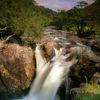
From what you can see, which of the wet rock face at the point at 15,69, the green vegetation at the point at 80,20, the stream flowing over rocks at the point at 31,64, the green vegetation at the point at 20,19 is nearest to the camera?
the stream flowing over rocks at the point at 31,64

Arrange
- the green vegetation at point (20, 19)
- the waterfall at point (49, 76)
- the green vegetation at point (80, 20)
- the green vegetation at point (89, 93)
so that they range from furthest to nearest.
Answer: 1. the green vegetation at point (80, 20)
2. the green vegetation at point (20, 19)
3. the waterfall at point (49, 76)
4. the green vegetation at point (89, 93)

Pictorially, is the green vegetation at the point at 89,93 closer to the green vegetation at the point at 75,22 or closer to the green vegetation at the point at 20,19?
the green vegetation at the point at 20,19

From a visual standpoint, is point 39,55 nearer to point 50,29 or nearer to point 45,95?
point 45,95

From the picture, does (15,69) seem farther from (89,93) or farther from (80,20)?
(80,20)

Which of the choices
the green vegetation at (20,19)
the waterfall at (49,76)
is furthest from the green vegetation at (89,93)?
the green vegetation at (20,19)

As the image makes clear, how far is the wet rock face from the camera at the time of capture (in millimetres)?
16109

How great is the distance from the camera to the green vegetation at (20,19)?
16.6m

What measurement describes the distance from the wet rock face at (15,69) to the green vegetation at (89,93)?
3175 millimetres

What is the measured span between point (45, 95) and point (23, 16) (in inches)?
140

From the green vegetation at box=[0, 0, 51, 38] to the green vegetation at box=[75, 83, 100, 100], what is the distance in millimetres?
4119

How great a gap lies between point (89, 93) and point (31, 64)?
3787mm

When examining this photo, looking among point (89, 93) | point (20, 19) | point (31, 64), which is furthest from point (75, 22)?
point (89, 93)

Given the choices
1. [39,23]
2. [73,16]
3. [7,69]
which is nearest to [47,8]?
[73,16]

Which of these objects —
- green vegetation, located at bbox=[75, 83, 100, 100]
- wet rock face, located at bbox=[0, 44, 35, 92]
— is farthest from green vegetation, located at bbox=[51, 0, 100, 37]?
green vegetation, located at bbox=[75, 83, 100, 100]
